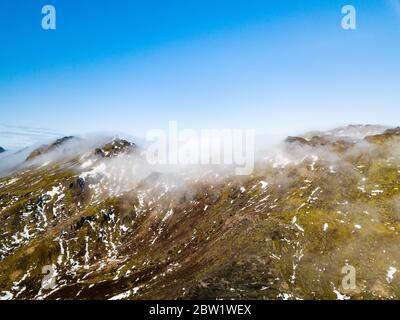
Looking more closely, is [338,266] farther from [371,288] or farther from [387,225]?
[387,225]
